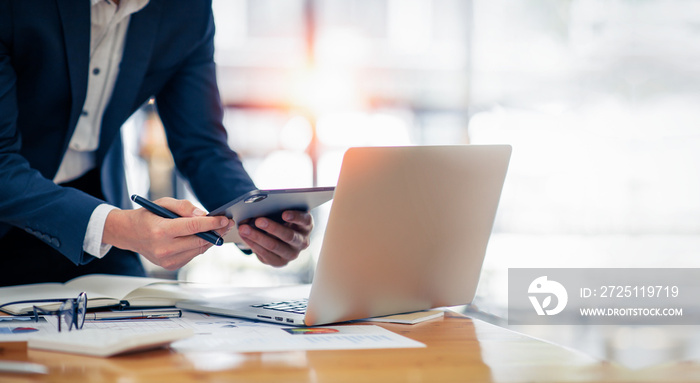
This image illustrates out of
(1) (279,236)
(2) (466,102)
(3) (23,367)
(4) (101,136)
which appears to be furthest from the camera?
(2) (466,102)

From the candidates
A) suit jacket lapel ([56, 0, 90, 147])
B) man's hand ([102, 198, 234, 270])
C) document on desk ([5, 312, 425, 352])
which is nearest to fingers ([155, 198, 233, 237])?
man's hand ([102, 198, 234, 270])

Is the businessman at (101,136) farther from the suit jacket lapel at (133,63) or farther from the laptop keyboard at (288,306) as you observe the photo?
the laptop keyboard at (288,306)

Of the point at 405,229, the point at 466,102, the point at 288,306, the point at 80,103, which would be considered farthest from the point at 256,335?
the point at 466,102

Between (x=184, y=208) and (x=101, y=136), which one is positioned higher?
(x=101, y=136)

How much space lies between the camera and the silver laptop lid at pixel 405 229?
30.8 inches

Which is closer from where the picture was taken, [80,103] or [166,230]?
[166,230]

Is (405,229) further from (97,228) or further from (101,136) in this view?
(101,136)

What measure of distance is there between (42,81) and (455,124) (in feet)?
10.8

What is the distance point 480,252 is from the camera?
100 centimetres

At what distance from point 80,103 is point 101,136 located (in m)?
0.12

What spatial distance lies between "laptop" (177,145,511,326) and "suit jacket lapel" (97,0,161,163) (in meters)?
0.48

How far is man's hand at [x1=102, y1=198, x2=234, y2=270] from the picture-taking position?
32.9 inches

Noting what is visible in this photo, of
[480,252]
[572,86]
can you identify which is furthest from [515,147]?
[480,252]

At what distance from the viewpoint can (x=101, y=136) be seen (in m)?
1.27
